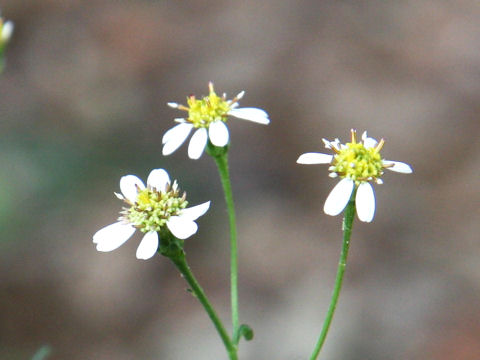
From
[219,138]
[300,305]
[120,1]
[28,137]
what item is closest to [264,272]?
[300,305]

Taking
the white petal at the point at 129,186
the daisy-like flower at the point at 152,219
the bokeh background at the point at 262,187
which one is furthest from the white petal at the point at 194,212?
the bokeh background at the point at 262,187

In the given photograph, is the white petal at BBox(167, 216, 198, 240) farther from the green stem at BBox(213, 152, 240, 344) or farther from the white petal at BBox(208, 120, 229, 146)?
the white petal at BBox(208, 120, 229, 146)

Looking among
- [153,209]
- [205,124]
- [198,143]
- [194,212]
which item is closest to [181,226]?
[194,212]

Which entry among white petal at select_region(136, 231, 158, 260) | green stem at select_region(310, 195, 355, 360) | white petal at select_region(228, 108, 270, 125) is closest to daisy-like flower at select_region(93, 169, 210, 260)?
white petal at select_region(136, 231, 158, 260)

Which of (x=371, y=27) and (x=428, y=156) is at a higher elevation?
(x=371, y=27)

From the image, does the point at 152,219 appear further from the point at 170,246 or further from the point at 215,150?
→ the point at 215,150

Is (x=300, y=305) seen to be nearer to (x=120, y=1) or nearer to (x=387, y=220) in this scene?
(x=387, y=220)

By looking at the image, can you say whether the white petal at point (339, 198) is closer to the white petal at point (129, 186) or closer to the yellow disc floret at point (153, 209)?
the yellow disc floret at point (153, 209)

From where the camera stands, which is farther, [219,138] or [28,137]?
[28,137]
